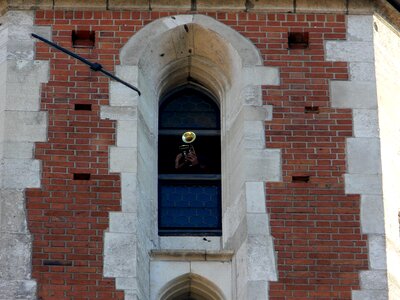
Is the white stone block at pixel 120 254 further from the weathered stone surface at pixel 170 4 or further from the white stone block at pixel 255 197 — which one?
the weathered stone surface at pixel 170 4

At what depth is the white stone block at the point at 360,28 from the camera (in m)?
22.5

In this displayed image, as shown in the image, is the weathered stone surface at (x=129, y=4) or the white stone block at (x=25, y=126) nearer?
the white stone block at (x=25, y=126)

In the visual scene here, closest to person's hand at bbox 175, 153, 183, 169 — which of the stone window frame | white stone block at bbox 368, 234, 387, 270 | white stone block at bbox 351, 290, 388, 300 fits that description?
the stone window frame

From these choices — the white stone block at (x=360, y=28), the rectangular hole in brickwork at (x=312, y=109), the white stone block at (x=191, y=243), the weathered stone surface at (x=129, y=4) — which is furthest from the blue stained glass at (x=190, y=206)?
the white stone block at (x=360, y=28)

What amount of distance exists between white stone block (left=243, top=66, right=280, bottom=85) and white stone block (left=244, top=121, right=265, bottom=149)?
500 mm

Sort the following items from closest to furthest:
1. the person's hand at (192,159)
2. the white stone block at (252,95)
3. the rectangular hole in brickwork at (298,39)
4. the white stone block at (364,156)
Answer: the white stone block at (364,156), the white stone block at (252,95), the rectangular hole in brickwork at (298,39), the person's hand at (192,159)

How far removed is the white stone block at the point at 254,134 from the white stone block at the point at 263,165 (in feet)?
0.22

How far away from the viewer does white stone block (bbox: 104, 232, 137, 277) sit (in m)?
21.0

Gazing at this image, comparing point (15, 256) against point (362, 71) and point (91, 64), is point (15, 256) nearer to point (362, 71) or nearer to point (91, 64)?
point (91, 64)

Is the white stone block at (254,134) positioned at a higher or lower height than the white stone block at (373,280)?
higher

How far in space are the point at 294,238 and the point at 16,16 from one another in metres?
3.88

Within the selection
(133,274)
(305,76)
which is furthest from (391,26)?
(133,274)

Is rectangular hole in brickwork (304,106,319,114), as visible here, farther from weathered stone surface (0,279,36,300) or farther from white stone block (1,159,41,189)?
weathered stone surface (0,279,36,300)

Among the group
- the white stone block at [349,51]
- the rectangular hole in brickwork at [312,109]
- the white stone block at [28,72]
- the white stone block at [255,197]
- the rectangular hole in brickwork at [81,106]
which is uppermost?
the white stone block at [349,51]
